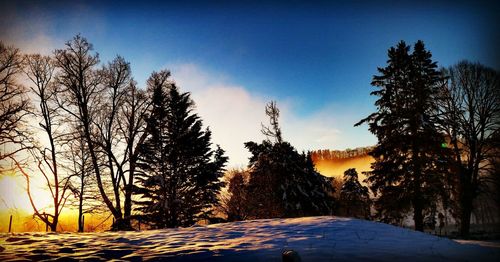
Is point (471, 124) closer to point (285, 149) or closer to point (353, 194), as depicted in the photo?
point (285, 149)

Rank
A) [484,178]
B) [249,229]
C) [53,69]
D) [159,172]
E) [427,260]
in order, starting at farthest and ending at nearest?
[159,172] < [484,178] < [53,69] < [249,229] < [427,260]

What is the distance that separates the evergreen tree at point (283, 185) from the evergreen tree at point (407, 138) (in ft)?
14.5

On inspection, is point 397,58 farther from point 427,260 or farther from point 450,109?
point 427,260

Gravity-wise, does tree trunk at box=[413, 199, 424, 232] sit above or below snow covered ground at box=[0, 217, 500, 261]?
below

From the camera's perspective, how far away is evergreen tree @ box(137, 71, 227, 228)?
1830cm

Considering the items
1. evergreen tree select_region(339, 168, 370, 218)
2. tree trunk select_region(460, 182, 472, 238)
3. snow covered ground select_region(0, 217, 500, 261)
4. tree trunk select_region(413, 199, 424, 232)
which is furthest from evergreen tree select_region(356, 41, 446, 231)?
evergreen tree select_region(339, 168, 370, 218)

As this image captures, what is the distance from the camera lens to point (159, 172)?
1980 centimetres

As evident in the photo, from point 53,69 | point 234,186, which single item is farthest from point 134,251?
point 234,186

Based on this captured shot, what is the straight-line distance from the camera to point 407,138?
16969 millimetres

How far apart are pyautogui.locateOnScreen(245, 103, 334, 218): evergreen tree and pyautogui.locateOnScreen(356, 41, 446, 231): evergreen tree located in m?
4.41

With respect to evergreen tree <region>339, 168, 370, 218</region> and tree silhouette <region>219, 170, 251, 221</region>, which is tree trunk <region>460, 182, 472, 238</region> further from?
evergreen tree <region>339, 168, 370, 218</region>

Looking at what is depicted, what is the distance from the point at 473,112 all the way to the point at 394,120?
522 cm

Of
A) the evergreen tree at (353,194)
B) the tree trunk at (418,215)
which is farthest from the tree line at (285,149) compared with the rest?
the evergreen tree at (353,194)

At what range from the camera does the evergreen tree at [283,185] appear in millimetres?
19625
